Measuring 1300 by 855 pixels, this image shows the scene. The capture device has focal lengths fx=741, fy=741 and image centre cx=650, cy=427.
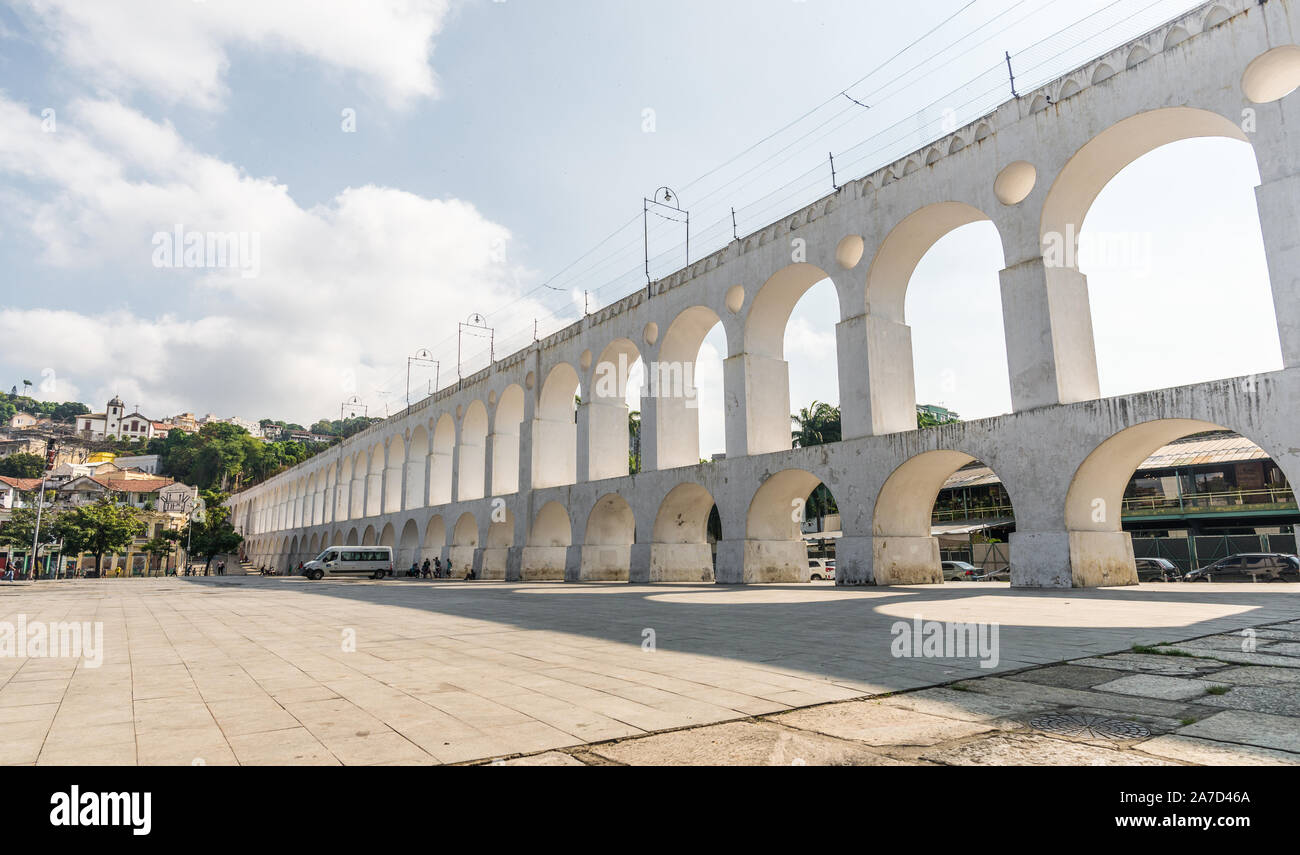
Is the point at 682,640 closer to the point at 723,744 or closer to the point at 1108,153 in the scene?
the point at 723,744

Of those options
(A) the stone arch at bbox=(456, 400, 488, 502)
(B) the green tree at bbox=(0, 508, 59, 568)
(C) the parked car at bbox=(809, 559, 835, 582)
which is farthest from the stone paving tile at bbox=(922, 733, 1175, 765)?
(B) the green tree at bbox=(0, 508, 59, 568)

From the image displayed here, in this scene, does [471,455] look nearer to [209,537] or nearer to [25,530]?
[25,530]

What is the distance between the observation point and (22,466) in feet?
340

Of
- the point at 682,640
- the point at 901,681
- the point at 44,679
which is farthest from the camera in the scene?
the point at 682,640

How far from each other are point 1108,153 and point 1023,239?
2.40 metres

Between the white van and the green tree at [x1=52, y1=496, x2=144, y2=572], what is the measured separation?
23428 millimetres

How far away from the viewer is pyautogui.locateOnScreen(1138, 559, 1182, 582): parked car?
2455 cm

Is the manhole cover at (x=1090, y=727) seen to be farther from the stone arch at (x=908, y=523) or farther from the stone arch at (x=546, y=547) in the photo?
the stone arch at (x=546, y=547)

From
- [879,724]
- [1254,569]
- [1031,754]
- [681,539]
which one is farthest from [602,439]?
[1031,754]

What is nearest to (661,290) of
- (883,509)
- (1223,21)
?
(883,509)

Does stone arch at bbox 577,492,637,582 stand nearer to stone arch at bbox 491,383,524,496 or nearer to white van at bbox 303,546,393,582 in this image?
stone arch at bbox 491,383,524,496

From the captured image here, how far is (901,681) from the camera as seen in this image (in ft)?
17.9

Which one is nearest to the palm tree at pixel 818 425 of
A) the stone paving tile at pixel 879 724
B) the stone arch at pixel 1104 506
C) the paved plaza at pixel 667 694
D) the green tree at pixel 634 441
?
the green tree at pixel 634 441
